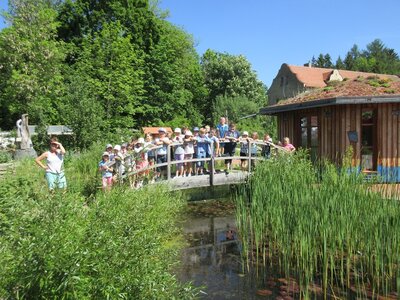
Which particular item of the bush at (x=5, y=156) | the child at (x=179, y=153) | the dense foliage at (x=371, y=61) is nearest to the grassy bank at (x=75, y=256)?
the child at (x=179, y=153)

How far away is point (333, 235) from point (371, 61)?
7184 centimetres

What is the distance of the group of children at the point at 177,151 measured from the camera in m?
9.52

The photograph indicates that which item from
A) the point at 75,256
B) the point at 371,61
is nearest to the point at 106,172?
the point at 75,256

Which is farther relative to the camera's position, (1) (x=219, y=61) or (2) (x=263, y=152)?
(1) (x=219, y=61)

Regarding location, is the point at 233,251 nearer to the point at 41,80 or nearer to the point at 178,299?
the point at 178,299

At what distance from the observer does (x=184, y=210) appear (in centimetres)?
1152

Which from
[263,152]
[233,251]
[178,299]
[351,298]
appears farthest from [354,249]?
[263,152]

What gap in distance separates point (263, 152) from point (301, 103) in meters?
1.93

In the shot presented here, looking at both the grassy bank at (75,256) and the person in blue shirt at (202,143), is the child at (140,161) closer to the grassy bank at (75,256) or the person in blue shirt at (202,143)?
the person in blue shirt at (202,143)

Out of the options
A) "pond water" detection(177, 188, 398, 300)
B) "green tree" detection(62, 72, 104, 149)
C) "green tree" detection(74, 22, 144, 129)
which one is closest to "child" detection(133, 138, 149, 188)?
"pond water" detection(177, 188, 398, 300)

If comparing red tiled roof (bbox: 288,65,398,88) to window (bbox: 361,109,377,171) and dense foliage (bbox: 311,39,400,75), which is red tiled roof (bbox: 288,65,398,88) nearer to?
dense foliage (bbox: 311,39,400,75)

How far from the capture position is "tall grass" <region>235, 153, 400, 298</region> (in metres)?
5.48

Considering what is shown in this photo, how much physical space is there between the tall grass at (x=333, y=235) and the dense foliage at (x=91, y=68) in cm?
1216

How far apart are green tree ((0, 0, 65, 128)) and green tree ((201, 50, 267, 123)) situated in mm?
18503
